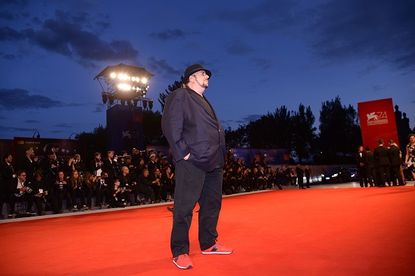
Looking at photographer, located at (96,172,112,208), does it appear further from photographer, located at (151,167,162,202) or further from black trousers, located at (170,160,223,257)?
black trousers, located at (170,160,223,257)

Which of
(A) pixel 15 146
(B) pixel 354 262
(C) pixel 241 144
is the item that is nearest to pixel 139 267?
(B) pixel 354 262

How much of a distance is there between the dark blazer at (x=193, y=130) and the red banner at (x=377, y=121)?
13997 millimetres

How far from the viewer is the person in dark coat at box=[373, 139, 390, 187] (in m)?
12.7

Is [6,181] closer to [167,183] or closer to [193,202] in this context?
[167,183]

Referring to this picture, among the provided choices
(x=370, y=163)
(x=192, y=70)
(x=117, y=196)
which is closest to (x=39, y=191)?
(x=117, y=196)

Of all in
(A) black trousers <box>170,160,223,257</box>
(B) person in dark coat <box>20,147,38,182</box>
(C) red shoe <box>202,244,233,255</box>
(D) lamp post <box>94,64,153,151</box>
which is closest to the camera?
(A) black trousers <box>170,160,223,257</box>

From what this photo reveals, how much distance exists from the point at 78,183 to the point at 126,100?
12.3 meters

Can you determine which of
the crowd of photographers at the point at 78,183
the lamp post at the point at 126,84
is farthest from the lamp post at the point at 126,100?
the crowd of photographers at the point at 78,183

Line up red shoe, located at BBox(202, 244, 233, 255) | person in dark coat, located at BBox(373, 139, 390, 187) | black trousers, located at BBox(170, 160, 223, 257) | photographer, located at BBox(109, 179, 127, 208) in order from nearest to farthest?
black trousers, located at BBox(170, 160, 223, 257) → red shoe, located at BBox(202, 244, 233, 255) → photographer, located at BBox(109, 179, 127, 208) → person in dark coat, located at BBox(373, 139, 390, 187)

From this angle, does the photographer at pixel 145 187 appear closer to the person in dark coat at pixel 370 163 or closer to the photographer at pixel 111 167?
the photographer at pixel 111 167

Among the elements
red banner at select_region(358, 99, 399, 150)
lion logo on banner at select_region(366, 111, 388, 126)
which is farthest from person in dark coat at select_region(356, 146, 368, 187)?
lion logo on banner at select_region(366, 111, 388, 126)

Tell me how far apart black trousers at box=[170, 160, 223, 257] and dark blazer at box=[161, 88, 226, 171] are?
0.10 meters

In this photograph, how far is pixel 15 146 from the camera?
1412 cm

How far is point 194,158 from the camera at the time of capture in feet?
9.82
